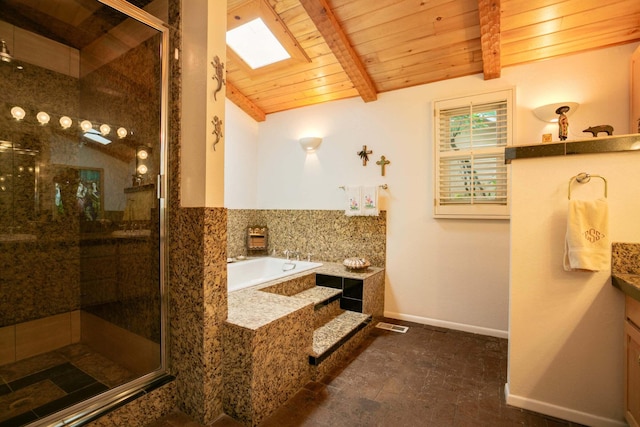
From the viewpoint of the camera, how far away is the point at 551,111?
252cm

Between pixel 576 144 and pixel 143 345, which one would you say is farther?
pixel 143 345

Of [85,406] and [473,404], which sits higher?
[85,406]

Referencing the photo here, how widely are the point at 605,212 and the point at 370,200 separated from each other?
1.99 meters

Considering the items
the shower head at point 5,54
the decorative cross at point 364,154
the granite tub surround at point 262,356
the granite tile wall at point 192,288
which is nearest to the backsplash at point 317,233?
the decorative cross at point 364,154

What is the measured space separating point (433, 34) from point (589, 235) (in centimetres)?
201

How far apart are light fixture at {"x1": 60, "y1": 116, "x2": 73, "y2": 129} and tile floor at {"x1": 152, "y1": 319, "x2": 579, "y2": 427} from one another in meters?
2.26

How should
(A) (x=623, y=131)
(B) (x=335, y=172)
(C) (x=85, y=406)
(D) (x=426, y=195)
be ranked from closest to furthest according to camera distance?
(C) (x=85, y=406) < (A) (x=623, y=131) < (D) (x=426, y=195) < (B) (x=335, y=172)

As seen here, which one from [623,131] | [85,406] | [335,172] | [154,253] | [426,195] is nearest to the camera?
[85,406]

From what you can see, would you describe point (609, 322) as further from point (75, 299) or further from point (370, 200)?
point (75, 299)

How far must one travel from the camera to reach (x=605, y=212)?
1521 millimetres

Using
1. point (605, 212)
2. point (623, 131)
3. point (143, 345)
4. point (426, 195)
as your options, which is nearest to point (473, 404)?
point (605, 212)

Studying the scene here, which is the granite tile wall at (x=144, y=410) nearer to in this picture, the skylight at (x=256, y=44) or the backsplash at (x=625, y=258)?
the backsplash at (x=625, y=258)

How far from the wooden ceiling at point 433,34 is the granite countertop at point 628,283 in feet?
6.30

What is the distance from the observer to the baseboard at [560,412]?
5.17ft
